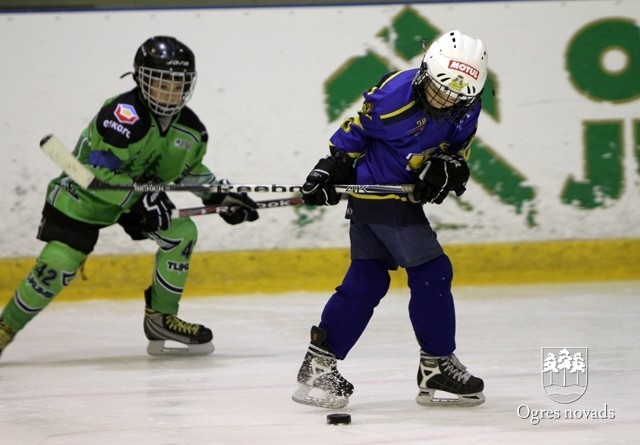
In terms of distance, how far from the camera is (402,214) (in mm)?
3229

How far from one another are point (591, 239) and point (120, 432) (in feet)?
9.99

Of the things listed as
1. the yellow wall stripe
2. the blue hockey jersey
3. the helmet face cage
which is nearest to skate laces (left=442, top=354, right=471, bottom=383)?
the blue hockey jersey

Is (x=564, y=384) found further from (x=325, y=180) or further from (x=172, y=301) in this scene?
(x=172, y=301)

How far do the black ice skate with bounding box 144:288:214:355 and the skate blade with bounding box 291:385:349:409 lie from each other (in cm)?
90

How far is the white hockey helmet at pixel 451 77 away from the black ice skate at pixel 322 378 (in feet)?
2.22

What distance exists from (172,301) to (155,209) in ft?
1.51

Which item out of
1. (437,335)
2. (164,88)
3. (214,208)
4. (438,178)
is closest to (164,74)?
(164,88)

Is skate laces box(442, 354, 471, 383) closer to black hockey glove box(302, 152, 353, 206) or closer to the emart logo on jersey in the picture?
the emart logo on jersey

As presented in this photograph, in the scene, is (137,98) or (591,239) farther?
(591,239)

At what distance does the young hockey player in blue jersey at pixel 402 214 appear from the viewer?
10.4 ft

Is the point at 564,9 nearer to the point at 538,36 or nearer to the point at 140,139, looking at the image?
the point at 538,36

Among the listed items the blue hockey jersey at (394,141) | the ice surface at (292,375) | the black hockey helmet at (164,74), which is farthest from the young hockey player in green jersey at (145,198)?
the blue hockey jersey at (394,141)

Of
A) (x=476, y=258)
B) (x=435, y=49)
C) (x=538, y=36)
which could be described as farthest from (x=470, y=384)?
(x=538, y=36)

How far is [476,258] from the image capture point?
5.48 meters
